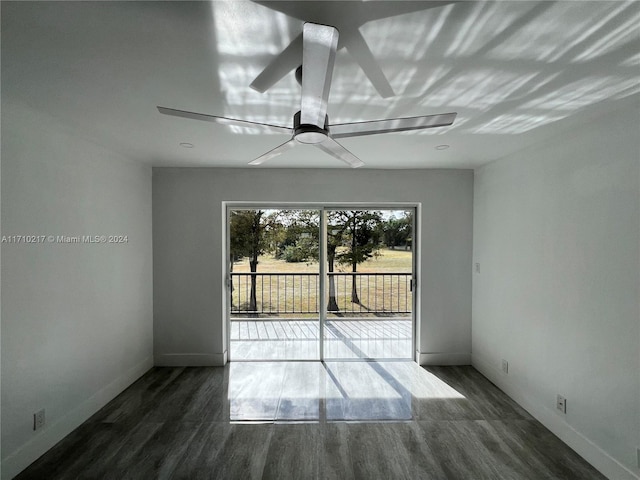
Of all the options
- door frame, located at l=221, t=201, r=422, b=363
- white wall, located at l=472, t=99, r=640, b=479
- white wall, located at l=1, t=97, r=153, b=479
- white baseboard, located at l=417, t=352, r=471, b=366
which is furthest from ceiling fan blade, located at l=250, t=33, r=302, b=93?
white baseboard, located at l=417, t=352, r=471, b=366

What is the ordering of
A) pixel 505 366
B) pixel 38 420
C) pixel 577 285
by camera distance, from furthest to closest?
pixel 505 366 → pixel 577 285 → pixel 38 420

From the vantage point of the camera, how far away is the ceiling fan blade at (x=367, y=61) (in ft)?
4.18

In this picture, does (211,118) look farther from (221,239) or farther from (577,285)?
(577,285)

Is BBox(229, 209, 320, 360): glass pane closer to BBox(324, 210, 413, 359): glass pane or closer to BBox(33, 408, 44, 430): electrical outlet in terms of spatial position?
BBox(324, 210, 413, 359): glass pane

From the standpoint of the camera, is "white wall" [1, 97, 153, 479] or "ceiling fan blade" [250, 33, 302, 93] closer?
"ceiling fan blade" [250, 33, 302, 93]

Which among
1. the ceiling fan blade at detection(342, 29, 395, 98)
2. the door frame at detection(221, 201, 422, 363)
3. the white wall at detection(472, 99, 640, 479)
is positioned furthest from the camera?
the door frame at detection(221, 201, 422, 363)

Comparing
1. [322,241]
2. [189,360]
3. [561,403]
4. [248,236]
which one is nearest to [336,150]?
[322,241]

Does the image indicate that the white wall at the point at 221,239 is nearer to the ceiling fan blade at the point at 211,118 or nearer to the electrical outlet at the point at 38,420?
the electrical outlet at the point at 38,420

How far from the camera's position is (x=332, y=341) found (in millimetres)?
3936

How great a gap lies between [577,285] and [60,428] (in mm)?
4021

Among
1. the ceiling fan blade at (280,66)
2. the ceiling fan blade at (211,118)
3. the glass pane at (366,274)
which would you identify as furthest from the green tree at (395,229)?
the ceiling fan blade at (280,66)

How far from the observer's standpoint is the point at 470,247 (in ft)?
12.4

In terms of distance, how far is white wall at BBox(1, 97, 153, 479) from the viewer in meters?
1.98

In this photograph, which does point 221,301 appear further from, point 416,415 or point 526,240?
point 526,240
